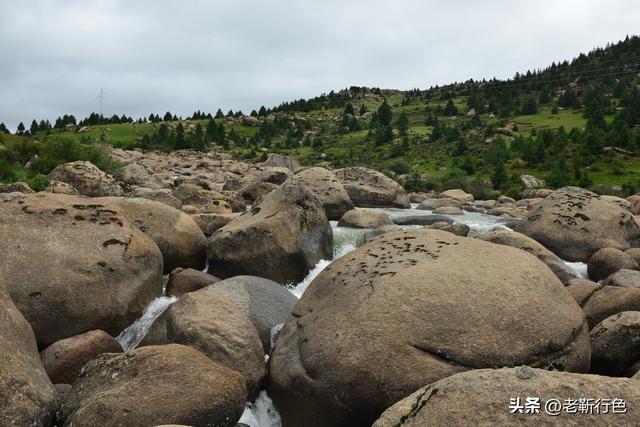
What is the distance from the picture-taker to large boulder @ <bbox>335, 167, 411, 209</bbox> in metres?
34.2

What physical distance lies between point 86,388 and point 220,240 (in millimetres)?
7850

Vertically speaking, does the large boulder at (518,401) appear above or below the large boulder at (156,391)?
above

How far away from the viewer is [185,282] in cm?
1320

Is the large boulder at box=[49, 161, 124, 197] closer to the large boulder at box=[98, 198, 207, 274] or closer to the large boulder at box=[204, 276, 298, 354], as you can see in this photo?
the large boulder at box=[98, 198, 207, 274]

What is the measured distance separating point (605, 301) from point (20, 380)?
1116cm

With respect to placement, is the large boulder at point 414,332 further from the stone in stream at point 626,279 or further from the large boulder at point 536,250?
the large boulder at point 536,250

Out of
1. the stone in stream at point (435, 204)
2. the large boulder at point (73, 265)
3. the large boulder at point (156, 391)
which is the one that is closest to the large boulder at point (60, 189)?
the large boulder at point (73, 265)

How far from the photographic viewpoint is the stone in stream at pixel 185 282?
42.8 ft

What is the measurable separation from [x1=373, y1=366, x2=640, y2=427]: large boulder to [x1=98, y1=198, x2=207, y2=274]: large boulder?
1091 cm

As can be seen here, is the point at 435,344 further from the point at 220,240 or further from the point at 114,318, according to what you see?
the point at 220,240

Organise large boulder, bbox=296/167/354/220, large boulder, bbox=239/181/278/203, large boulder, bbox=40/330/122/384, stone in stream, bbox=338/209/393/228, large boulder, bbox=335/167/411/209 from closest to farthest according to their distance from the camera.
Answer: large boulder, bbox=40/330/122/384, stone in stream, bbox=338/209/393/228, large boulder, bbox=296/167/354/220, large boulder, bbox=239/181/278/203, large boulder, bbox=335/167/411/209

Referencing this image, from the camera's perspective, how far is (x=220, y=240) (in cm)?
1541

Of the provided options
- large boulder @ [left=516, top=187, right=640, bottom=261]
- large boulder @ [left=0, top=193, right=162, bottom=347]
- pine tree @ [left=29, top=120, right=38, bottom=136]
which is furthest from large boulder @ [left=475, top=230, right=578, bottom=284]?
pine tree @ [left=29, top=120, right=38, bottom=136]

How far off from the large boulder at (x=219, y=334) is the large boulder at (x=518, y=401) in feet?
13.1
